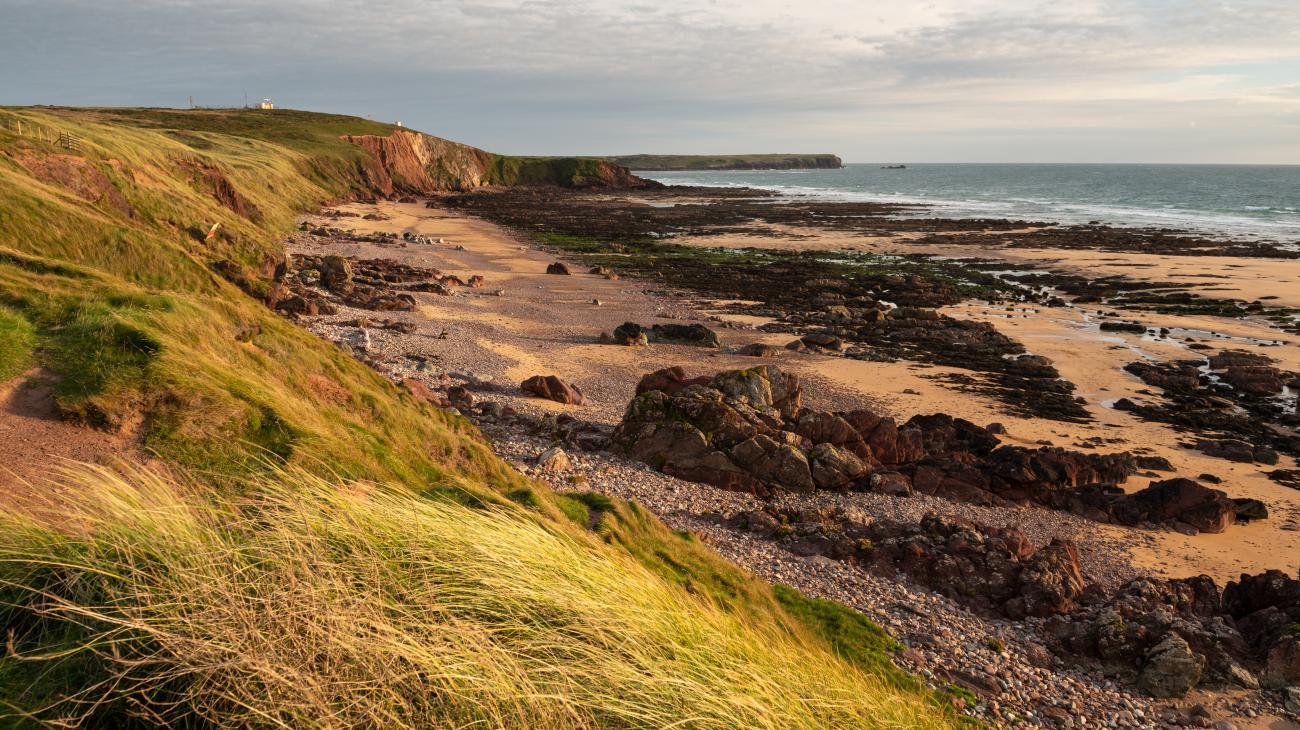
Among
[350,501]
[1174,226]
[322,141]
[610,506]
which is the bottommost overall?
[610,506]

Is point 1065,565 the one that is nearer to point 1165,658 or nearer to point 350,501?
point 1165,658

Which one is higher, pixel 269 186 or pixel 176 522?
pixel 269 186

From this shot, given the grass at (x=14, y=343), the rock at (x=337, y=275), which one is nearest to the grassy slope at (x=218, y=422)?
the grass at (x=14, y=343)

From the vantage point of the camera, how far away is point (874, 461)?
17.2 m

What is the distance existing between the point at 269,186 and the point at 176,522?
5841cm

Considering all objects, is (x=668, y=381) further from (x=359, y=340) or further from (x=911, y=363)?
(x=911, y=363)

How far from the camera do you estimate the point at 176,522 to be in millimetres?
4570

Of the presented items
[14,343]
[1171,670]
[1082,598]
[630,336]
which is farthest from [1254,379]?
[14,343]

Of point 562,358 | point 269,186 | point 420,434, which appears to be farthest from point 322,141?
point 420,434

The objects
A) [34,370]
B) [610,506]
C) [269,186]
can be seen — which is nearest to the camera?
[34,370]

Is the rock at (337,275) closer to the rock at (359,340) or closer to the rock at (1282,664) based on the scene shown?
the rock at (359,340)

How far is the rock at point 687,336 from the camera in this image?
28808 millimetres

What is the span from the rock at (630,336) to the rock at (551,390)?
26.3ft

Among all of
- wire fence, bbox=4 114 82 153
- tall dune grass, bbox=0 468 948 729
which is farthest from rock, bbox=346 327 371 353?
tall dune grass, bbox=0 468 948 729
